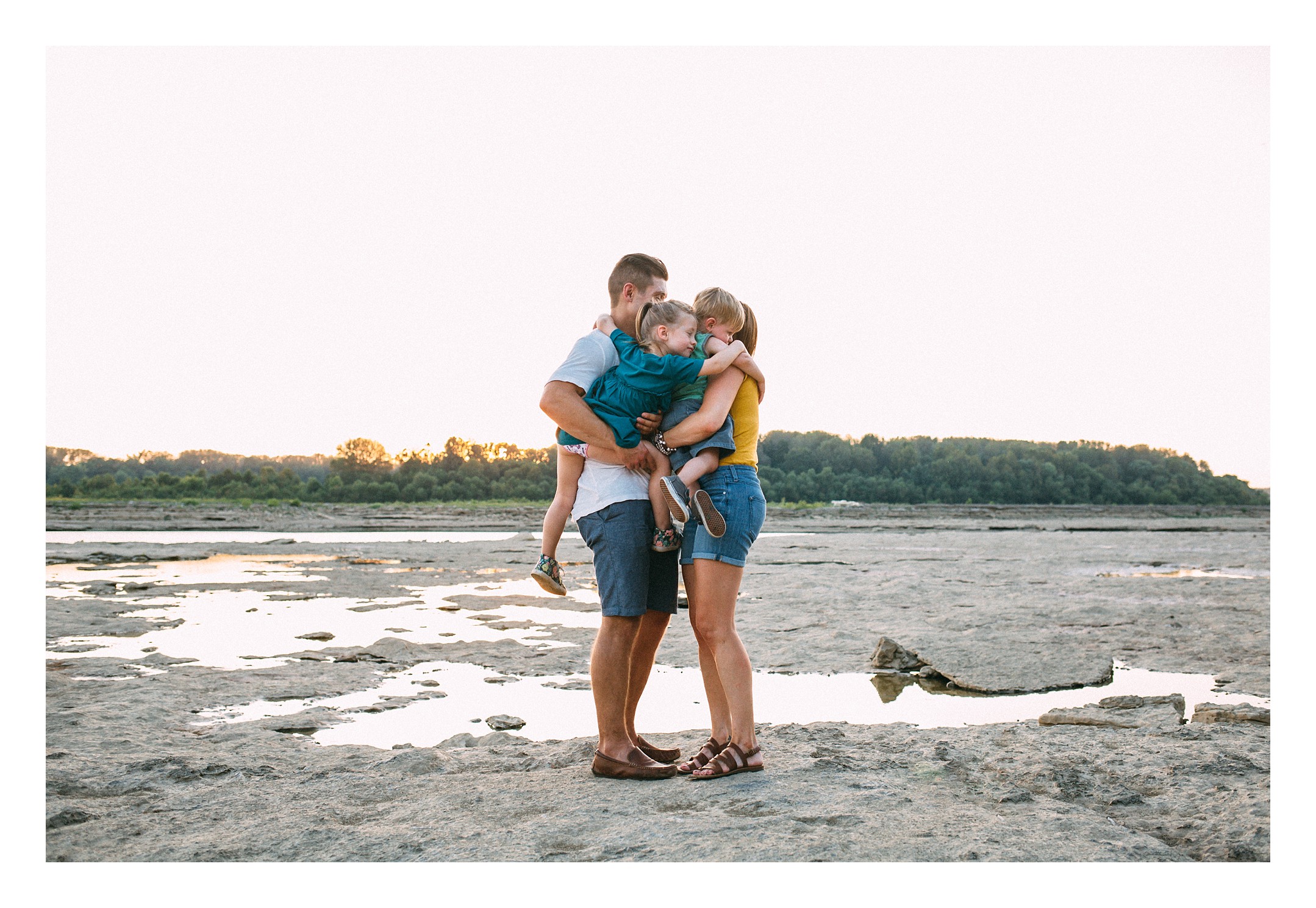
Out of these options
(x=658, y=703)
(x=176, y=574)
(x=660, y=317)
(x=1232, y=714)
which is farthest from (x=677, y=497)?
(x=176, y=574)

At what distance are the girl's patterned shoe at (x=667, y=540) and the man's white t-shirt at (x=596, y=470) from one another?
16cm

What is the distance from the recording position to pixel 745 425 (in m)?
3.52

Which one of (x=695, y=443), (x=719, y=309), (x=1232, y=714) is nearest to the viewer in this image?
(x=695, y=443)

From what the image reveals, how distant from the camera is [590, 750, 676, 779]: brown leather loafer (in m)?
3.30

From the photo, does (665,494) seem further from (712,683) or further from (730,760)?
(730,760)

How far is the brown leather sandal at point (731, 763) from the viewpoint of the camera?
329 cm

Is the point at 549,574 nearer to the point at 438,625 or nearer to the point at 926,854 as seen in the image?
the point at 926,854

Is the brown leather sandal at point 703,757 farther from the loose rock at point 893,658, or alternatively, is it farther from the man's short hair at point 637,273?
the loose rock at point 893,658

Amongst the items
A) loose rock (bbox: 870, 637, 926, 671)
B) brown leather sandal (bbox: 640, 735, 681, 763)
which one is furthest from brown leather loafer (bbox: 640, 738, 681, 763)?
loose rock (bbox: 870, 637, 926, 671)

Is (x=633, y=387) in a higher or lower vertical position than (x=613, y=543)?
higher

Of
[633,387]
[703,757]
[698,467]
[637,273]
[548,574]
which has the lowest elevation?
[703,757]

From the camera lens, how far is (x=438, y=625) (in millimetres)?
7227

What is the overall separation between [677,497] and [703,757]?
1032 millimetres

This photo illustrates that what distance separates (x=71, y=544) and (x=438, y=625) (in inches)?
492
